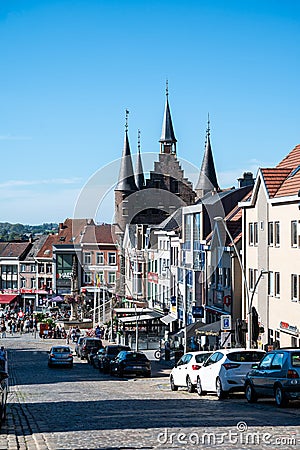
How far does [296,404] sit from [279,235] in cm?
2232

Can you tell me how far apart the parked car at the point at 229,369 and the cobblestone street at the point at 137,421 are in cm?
39

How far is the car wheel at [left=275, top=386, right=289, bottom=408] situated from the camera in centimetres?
2022

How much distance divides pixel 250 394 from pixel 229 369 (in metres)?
1.84

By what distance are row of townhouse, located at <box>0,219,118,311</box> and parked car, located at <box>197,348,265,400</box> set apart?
8148 cm

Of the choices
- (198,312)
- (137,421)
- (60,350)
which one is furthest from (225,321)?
(137,421)

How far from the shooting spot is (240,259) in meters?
42.7

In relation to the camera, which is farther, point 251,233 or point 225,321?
point 251,233

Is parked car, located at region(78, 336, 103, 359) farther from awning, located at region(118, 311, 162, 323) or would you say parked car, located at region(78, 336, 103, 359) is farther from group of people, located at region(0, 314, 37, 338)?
group of people, located at region(0, 314, 37, 338)

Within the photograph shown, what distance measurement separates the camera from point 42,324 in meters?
83.9

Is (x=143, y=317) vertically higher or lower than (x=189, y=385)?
higher

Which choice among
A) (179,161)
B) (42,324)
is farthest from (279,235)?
(179,161)

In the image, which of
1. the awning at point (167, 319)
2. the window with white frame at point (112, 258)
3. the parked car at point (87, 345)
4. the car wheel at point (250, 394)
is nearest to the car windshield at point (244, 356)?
the car wheel at point (250, 394)

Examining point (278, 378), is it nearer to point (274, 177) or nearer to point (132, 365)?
point (132, 365)

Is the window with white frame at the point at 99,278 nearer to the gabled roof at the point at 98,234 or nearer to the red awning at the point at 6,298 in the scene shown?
the gabled roof at the point at 98,234
